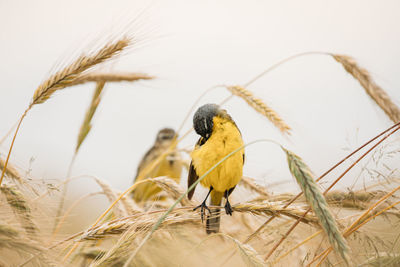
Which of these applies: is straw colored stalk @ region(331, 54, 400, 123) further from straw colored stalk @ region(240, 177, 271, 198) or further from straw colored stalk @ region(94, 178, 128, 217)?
straw colored stalk @ region(94, 178, 128, 217)

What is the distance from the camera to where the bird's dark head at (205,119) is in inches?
65.3

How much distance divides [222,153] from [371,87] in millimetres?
835

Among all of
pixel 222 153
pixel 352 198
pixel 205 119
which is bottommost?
pixel 352 198

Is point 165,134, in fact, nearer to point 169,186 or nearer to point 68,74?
point 169,186

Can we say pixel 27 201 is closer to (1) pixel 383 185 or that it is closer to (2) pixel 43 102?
(2) pixel 43 102

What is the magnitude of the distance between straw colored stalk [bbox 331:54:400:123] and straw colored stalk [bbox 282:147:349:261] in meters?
0.86

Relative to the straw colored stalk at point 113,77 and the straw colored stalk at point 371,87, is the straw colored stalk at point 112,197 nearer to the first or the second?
the straw colored stalk at point 113,77

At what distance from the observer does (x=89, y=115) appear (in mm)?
2068

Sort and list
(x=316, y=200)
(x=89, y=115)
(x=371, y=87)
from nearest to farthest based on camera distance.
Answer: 1. (x=316, y=200)
2. (x=371, y=87)
3. (x=89, y=115)

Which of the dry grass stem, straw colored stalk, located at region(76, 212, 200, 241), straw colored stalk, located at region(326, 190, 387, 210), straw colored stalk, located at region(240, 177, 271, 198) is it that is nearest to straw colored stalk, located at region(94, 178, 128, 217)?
the dry grass stem

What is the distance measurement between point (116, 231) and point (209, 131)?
0.64 m

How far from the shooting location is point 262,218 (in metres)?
1.43

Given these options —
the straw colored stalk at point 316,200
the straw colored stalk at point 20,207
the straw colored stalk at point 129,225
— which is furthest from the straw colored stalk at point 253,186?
the straw colored stalk at point 20,207

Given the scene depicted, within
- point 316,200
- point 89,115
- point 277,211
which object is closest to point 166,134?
point 89,115
